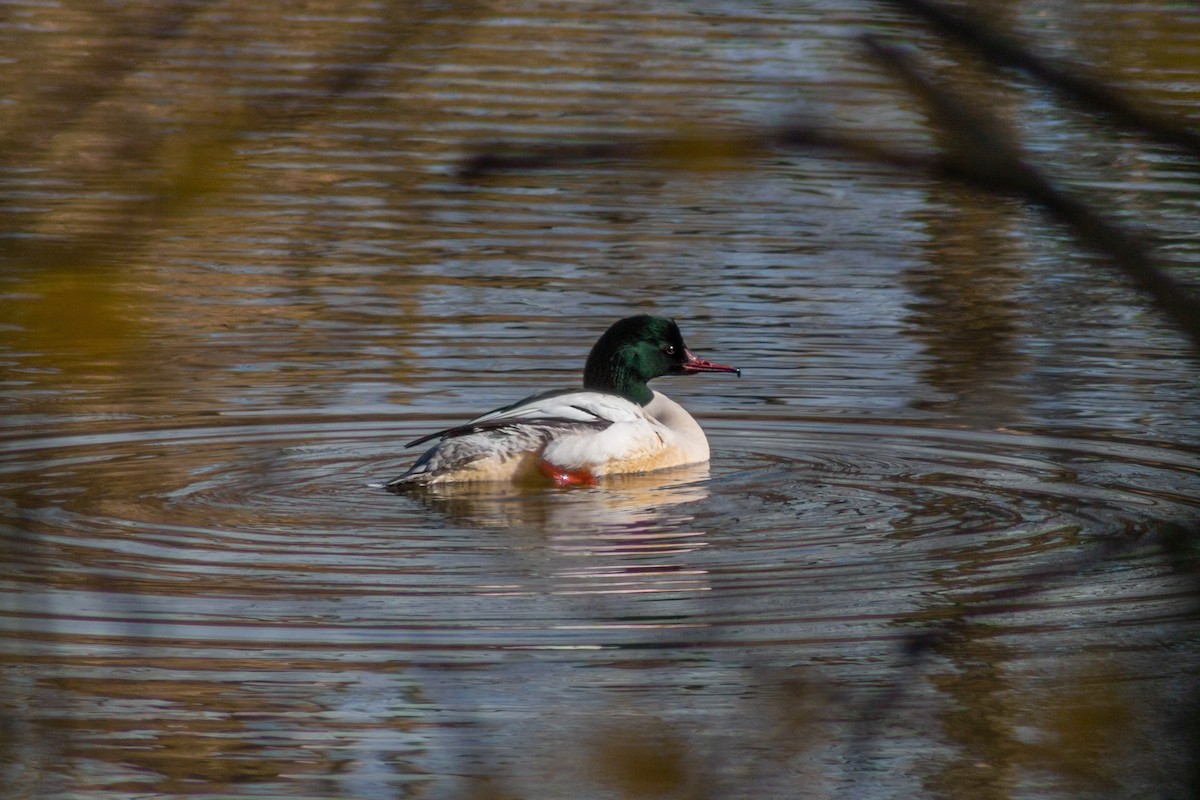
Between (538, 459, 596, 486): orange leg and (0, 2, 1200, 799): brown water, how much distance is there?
0.16 metres

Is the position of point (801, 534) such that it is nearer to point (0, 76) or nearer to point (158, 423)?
point (158, 423)

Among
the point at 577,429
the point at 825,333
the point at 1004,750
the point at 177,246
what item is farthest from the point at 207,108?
the point at 177,246

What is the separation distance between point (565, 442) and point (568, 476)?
191 millimetres

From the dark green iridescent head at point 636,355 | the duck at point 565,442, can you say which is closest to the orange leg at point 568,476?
the duck at point 565,442

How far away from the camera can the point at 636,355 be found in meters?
10.7

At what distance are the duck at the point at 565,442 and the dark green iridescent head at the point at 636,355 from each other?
17 mm

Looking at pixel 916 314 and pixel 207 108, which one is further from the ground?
pixel 207 108

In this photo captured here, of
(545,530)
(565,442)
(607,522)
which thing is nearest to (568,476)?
(565,442)

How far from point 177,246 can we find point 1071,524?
7.94m

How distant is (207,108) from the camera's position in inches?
98.6

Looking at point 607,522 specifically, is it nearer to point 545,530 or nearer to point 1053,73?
point 545,530

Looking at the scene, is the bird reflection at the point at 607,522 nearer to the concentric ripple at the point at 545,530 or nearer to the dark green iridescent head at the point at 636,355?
the concentric ripple at the point at 545,530

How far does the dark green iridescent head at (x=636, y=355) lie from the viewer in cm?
1075

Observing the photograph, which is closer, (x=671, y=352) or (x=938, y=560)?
(x=938, y=560)
